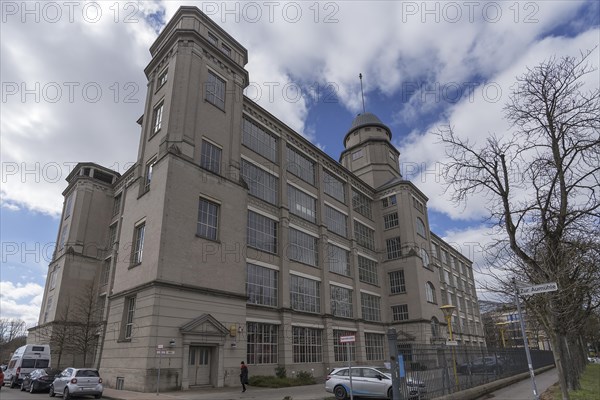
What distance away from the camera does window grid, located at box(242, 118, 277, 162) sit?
34031 millimetres

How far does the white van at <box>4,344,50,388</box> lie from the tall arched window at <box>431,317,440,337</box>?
37.7 metres

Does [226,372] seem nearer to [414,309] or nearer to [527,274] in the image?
[527,274]

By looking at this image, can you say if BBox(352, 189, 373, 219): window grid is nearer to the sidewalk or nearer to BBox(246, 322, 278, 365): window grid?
BBox(246, 322, 278, 365): window grid

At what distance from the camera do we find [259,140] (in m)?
35.3

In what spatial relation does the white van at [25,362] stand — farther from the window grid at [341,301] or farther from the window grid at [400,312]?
the window grid at [400,312]


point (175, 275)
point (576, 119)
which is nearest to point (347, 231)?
point (175, 275)

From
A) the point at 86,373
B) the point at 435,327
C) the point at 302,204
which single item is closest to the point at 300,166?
the point at 302,204

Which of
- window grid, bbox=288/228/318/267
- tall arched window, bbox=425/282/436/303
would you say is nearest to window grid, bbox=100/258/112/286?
window grid, bbox=288/228/318/267

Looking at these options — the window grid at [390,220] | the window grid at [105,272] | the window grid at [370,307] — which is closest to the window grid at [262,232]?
the window grid at [370,307]

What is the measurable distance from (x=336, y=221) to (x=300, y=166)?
24.9ft

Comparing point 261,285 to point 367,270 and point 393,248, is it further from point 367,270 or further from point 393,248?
point 393,248

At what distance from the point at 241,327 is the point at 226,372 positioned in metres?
2.80

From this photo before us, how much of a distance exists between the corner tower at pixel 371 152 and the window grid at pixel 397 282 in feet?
39.5

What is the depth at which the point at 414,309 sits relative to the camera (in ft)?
148
